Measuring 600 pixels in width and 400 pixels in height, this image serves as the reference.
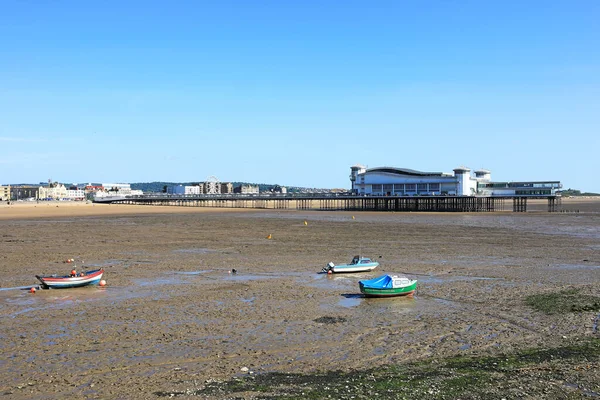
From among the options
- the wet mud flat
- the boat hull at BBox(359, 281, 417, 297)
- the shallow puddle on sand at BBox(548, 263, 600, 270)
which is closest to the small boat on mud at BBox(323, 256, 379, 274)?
the wet mud flat

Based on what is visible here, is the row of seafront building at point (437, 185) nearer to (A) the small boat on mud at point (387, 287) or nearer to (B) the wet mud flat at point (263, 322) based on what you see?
(B) the wet mud flat at point (263, 322)

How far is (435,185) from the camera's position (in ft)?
368

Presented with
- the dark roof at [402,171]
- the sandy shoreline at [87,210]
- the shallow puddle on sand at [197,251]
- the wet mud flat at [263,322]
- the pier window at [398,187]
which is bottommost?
the wet mud flat at [263,322]

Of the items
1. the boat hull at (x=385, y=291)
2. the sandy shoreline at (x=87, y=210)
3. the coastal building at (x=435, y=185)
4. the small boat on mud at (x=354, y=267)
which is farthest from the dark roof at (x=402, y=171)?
the boat hull at (x=385, y=291)

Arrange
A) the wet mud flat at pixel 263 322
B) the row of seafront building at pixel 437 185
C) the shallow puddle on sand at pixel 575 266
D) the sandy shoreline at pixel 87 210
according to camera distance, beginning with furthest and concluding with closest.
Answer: the row of seafront building at pixel 437 185
the sandy shoreline at pixel 87 210
the shallow puddle on sand at pixel 575 266
the wet mud flat at pixel 263 322

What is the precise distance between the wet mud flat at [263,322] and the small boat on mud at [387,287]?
10.2 inches

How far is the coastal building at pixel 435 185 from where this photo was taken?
358 feet

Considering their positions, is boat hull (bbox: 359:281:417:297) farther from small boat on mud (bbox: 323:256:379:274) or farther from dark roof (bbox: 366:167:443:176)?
dark roof (bbox: 366:167:443:176)

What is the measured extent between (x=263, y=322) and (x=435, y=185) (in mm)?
101316

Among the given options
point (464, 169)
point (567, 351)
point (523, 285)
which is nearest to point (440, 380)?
point (567, 351)

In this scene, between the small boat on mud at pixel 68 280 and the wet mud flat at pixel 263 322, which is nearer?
the wet mud flat at pixel 263 322

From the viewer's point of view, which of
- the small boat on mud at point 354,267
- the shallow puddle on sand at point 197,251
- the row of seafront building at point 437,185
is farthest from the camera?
the row of seafront building at point 437,185

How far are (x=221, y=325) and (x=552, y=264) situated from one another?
1847 centimetres

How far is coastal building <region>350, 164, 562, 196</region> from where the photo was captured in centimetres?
10919
